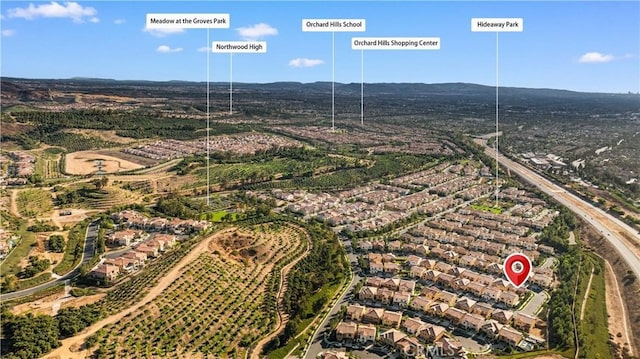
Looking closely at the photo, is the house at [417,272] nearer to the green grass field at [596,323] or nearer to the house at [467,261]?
the house at [467,261]

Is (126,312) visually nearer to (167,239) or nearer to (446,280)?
(167,239)

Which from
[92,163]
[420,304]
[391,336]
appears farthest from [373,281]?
[92,163]

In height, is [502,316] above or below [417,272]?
below

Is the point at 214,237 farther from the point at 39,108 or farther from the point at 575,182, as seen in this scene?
the point at 39,108

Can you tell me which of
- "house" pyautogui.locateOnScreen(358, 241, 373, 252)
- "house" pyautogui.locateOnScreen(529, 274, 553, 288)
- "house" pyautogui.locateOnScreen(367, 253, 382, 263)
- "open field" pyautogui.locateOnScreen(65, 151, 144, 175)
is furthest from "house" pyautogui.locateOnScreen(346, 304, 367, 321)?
"open field" pyautogui.locateOnScreen(65, 151, 144, 175)

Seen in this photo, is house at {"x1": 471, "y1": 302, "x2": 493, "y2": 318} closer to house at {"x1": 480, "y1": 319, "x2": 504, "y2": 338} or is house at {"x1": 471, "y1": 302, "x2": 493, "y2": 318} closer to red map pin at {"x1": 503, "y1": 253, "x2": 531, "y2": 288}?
house at {"x1": 480, "y1": 319, "x2": 504, "y2": 338}

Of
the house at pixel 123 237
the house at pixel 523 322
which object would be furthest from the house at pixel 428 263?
the house at pixel 123 237

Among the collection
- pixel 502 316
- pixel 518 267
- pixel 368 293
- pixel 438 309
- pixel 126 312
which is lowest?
pixel 502 316
